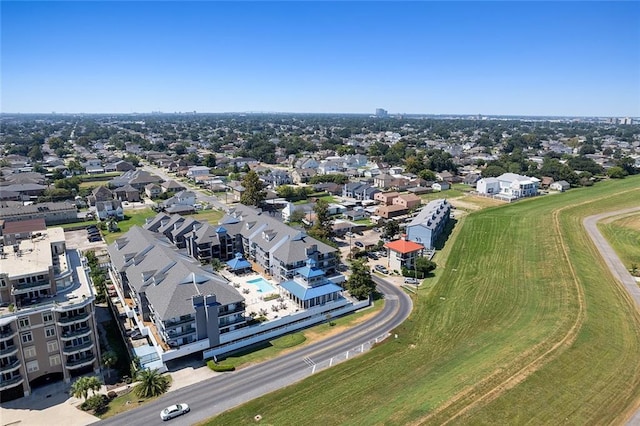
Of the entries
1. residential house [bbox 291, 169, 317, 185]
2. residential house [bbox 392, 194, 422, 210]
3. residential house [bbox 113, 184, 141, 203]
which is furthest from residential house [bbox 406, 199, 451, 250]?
residential house [bbox 113, 184, 141, 203]

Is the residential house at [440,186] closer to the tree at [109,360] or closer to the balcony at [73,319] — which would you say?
the tree at [109,360]

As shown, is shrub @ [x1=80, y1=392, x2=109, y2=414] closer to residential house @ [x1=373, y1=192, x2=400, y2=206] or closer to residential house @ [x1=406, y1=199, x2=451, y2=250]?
residential house @ [x1=406, y1=199, x2=451, y2=250]

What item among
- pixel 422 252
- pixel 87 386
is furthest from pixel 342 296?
pixel 87 386

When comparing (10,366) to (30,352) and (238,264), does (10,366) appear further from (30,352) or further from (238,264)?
(238,264)

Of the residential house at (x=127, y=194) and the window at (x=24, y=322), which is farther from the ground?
the window at (x=24, y=322)

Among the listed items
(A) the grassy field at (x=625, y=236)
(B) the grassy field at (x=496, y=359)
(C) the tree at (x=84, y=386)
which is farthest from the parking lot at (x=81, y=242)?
(A) the grassy field at (x=625, y=236)

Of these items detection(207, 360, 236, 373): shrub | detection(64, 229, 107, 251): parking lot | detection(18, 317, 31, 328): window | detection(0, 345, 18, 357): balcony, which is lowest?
detection(207, 360, 236, 373): shrub
